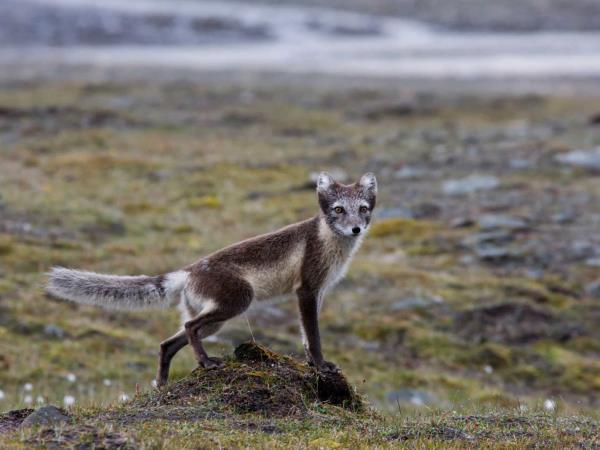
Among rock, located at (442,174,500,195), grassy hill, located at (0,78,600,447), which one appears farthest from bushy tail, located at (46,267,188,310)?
rock, located at (442,174,500,195)

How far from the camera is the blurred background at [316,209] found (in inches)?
623

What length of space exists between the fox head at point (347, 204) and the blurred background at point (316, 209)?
5.03 feet

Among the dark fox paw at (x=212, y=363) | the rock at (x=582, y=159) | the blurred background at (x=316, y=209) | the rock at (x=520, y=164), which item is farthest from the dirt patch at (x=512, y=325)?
the rock at (x=582, y=159)

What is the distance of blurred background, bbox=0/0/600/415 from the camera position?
15.8 metres

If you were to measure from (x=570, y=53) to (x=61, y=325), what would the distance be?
62124 mm

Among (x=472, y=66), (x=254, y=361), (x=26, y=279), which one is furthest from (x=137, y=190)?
(x=472, y=66)

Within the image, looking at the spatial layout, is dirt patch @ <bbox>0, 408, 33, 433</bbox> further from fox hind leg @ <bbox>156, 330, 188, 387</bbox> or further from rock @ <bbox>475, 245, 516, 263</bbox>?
rock @ <bbox>475, 245, 516, 263</bbox>

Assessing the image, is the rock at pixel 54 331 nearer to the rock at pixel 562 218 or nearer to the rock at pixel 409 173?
the rock at pixel 562 218

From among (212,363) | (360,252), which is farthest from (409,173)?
(212,363)

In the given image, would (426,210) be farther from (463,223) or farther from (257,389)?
(257,389)

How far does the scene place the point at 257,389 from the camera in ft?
29.5

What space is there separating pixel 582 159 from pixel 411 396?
1542 cm

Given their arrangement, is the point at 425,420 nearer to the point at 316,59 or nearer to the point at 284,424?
the point at 284,424

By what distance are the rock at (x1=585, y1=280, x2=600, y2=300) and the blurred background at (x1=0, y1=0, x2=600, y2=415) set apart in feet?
0.17
